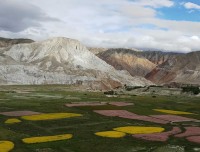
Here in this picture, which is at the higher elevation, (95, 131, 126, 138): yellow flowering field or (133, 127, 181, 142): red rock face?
(95, 131, 126, 138): yellow flowering field

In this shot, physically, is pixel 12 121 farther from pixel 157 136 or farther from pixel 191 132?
pixel 191 132

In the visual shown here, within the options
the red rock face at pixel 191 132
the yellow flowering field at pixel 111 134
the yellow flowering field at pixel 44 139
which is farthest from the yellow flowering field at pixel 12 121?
the red rock face at pixel 191 132

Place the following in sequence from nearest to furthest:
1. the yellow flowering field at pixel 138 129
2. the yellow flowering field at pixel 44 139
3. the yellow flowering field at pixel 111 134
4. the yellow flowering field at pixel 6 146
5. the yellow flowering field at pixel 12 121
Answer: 1. the yellow flowering field at pixel 6 146
2. the yellow flowering field at pixel 44 139
3. the yellow flowering field at pixel 111 134
4. the yellow flowering field at pixel 138 129
5. the yellow flowering field at pixel 12 121

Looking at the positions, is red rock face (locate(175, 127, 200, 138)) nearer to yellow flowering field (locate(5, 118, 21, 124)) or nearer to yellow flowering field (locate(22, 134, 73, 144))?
yellow flowering field (locate(22, 134, 73, 144))

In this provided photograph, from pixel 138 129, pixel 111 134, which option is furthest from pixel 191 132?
pixel 111 134

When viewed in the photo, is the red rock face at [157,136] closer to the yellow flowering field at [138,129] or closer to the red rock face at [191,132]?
the red rock face at [191,132]

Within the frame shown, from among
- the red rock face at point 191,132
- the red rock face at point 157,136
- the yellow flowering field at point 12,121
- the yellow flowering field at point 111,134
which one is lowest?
the red rock face at point 191,132

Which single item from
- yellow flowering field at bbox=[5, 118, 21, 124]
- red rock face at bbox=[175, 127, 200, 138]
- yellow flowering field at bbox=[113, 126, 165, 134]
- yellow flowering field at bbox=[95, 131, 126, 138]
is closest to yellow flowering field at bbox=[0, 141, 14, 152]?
yellow flowering field at bbox=[95, 131, 126, 138]

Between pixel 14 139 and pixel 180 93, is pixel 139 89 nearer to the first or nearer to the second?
pixel 180 93
